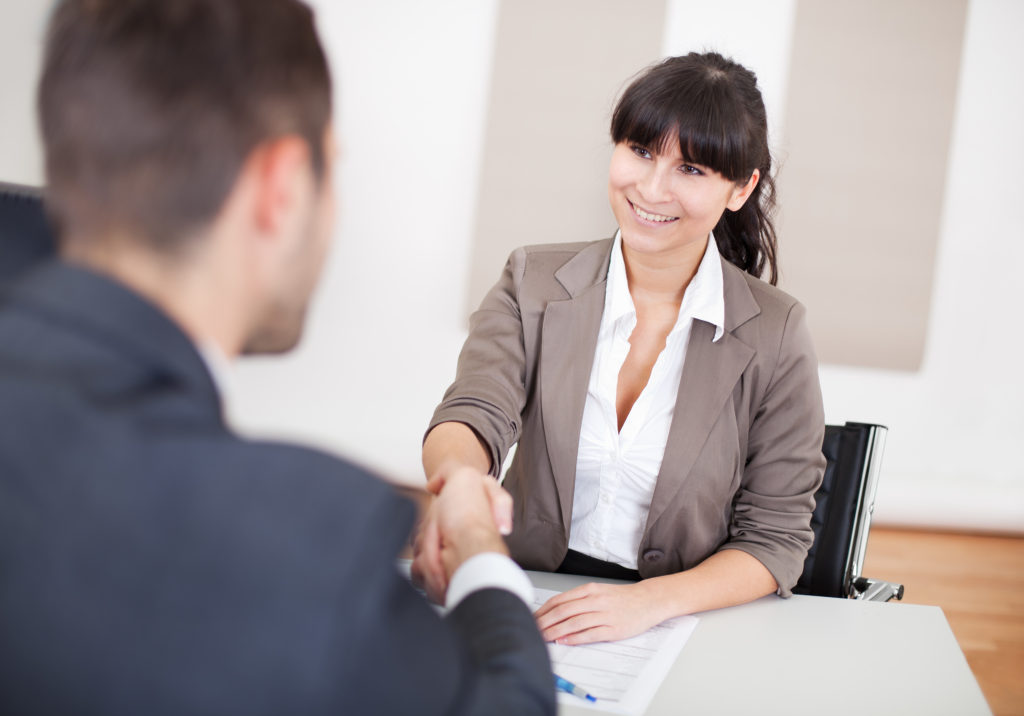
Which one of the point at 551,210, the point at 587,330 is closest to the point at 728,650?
the point at 587,330

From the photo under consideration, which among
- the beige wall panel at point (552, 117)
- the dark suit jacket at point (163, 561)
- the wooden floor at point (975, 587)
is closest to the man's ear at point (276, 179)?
the dark suit jacket at point (163, 561)

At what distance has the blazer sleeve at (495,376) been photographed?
65.9 inches

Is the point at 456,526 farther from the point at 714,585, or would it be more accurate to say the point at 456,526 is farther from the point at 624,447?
the point at 624,447

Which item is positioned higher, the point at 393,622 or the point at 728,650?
the point at 393,622

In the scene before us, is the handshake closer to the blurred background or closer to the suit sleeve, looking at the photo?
the suit sleeve

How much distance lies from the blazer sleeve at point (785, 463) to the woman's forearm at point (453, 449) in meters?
0.51

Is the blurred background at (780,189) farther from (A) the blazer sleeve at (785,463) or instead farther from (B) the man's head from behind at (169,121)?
(B) the man's head from behind at (169,121)

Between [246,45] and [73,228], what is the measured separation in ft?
0.64

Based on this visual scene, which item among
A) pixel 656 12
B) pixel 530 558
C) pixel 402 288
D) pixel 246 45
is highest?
pixel 656 12

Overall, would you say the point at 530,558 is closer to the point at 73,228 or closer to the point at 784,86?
the point at 73,228

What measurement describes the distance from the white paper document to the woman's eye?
939mm

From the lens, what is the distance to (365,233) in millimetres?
4273

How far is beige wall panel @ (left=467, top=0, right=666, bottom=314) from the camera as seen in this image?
409cm

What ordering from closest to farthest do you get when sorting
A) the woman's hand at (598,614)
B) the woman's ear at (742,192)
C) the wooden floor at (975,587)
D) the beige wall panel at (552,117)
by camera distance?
the woman's hand at (598,614) < the woman's ear at (742,192) < the wooden floor at (975,587) < the beige wall panel at (552,117)
